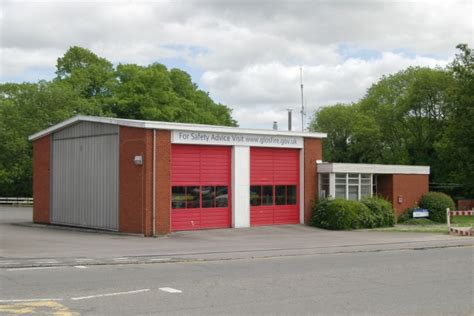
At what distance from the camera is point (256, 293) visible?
36.1ft

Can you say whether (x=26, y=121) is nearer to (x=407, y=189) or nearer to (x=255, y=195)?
(x=255, y=195)

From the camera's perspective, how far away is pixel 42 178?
3219 centimetres

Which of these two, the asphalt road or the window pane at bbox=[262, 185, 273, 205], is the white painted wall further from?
the asphalt road

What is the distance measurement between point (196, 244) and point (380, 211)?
43.0ft

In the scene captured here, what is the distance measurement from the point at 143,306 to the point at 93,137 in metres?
19.7

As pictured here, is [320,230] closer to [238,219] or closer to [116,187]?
[238,219]

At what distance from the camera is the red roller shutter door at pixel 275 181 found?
2986 centimetres

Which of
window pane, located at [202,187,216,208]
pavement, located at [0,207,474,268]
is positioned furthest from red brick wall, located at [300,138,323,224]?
window pane, located at [202,187,216,208]

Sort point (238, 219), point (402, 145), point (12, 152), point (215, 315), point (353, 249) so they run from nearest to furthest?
point (215, 315), point (353, 249), point (238, 219), point (12, 152), point (402, 145)

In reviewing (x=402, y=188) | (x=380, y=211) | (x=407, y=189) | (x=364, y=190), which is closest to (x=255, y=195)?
(x=380, y=211)

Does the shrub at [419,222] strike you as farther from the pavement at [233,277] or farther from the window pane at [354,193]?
the pavement at [233,277]

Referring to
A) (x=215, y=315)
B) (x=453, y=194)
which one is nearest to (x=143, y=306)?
(x=215, y=315)

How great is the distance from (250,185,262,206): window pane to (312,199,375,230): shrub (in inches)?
127

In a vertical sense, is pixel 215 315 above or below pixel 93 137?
below
